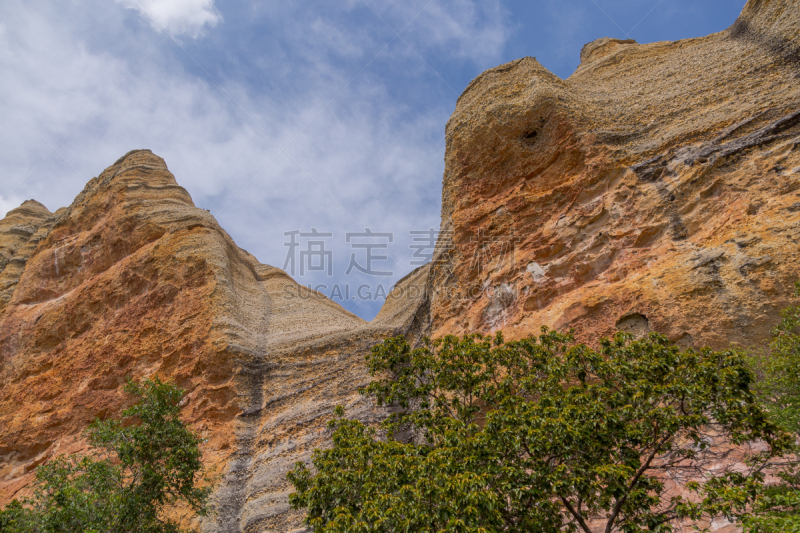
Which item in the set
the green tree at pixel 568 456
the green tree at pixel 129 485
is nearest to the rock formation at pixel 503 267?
the green tree at pixel 129 485

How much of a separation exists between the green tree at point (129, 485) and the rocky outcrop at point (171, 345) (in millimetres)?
2156

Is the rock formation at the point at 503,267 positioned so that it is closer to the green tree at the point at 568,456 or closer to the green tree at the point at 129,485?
the green tree at the point at 129,485

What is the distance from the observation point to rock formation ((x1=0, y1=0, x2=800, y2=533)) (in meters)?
11.7

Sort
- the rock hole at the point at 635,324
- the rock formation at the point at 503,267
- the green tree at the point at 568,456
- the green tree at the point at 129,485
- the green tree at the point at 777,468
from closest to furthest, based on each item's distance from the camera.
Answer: the green tree at the point at 777,468 < the green tree at the point at 568,456 < the green tree at the point at 129,485 < the rock hole at the point at 635,324 < the rock formation at the point at 503,267

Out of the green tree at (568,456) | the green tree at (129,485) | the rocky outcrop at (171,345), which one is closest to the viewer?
the green tree at (568,456)

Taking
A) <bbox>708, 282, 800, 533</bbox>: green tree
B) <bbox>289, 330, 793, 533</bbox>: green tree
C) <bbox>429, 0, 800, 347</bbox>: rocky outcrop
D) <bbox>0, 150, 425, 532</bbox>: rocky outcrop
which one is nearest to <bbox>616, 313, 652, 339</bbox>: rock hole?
<bbox>429, 0, 800, 347</bbox>: rocky outcrop

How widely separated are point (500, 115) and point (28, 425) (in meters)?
23.4

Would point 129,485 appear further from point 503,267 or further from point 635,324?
point 635,324

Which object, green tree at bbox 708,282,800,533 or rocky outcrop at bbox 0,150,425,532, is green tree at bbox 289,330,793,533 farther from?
rocky outcrop at bbox 0,150,425,532

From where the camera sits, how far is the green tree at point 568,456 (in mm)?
7246

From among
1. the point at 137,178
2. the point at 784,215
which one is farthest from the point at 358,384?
the point at 137,178

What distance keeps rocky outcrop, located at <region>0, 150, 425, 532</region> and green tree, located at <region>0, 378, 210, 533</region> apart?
2.16 metres

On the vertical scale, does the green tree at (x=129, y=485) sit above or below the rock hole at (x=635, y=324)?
below

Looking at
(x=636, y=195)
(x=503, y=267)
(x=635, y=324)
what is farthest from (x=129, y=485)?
(x=636, y=195)
